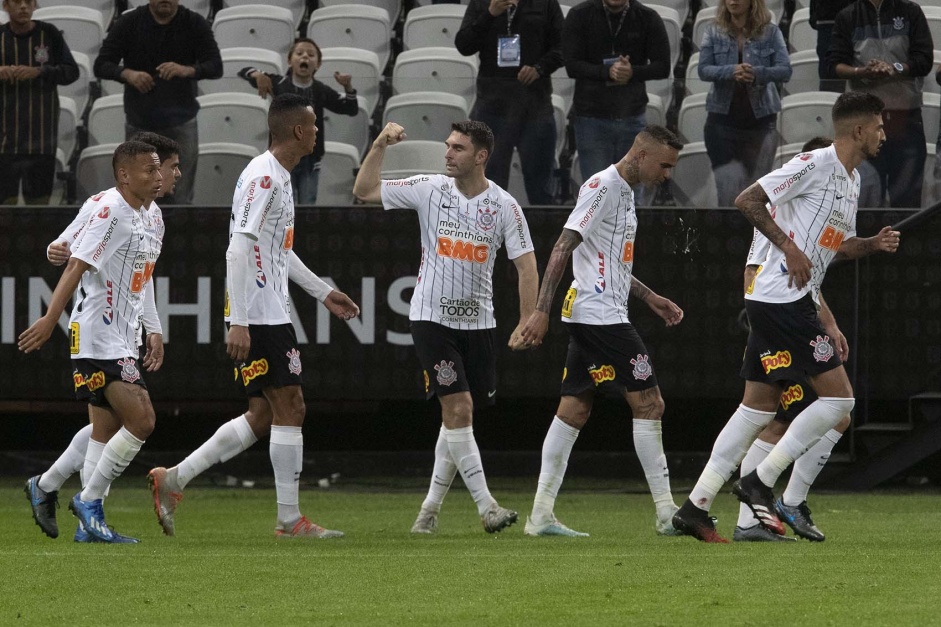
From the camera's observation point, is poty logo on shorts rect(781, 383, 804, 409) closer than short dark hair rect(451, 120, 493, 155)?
Yes

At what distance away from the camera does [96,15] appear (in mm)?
13891

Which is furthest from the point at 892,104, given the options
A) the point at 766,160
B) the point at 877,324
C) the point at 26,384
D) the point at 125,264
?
the point at 26,384

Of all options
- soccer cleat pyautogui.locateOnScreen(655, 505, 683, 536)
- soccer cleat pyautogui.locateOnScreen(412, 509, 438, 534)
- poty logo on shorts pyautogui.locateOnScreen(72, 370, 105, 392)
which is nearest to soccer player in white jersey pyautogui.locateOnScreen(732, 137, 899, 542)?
soccer cleat pyautogui.locateOnScreen(655, 505, 683, 536)

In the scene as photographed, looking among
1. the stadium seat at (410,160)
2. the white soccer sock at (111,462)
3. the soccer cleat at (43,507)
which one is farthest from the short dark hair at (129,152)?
the stadium seat at (410,160)

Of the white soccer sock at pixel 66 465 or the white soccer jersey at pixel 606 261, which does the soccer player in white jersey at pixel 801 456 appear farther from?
the white soccer sock at pixel 66 465

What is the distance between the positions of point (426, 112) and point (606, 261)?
332cm

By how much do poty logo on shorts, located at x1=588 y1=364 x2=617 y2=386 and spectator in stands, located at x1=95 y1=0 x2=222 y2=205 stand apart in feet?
13.4

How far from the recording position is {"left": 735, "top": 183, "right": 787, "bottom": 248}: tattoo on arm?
23.1 feet

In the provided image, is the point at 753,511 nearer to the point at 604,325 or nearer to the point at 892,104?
the point at 604,325

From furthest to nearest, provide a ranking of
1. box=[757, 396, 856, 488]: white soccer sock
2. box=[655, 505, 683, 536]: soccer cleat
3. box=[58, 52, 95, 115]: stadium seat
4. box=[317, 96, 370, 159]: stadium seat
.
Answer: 1. box=[58, 52, 95, 115]: stadium seat
2. box=[317, 96, 370, 159]: stadium seat
3. box=[655, 505, 683, 536]: soccer cleat
4. box=[757, 396, 856, 488]: white soccer sock

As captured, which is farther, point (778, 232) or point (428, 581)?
point (778, 232)

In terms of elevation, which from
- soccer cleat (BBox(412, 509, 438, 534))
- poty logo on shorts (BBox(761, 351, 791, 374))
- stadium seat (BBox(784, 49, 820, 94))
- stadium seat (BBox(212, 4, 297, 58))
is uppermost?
stadium seat (BBox(212, 4, 297, 58))

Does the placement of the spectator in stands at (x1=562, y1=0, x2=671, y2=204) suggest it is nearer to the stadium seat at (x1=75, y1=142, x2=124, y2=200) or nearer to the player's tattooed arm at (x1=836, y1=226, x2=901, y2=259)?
the player's tattooed arm at (x1=836, y1=226, x2=901, y2=259)

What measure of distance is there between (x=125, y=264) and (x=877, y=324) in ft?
20.1
